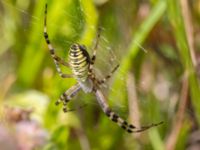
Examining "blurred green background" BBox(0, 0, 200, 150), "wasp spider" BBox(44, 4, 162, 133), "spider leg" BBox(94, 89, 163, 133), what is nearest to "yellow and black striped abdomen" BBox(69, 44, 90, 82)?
"wasp spider" BBox(44, 4, 162, 133)

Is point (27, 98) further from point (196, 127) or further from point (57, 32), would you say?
point (196, 127)

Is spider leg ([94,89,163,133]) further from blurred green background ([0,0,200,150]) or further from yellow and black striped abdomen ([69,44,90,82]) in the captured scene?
yellow and black striped abdomen ([69,44,90,82])

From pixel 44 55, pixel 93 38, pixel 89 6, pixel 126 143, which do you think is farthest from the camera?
pixel 44 55

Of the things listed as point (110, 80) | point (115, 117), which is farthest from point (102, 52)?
point (115, 117)

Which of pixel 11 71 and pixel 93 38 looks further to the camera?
pixel 11 71

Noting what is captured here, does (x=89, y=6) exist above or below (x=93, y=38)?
above

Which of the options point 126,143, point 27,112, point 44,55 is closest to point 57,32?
point 44,55

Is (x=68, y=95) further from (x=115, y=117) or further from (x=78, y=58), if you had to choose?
(x=78, y=58)

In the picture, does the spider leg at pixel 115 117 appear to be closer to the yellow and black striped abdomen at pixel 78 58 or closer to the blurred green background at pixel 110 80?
the blurred green background at pixel 110 80
